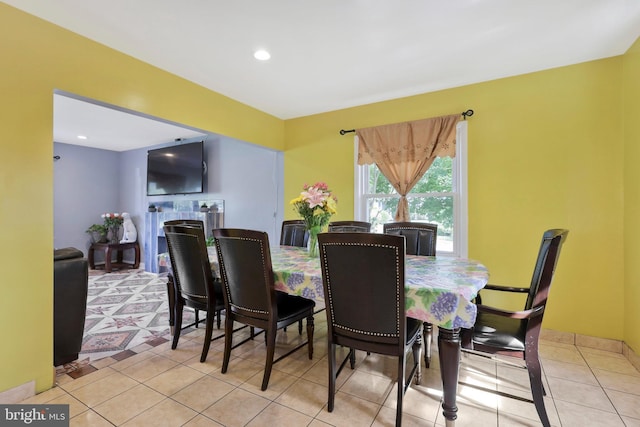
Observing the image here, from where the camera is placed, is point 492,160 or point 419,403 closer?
point 419,403

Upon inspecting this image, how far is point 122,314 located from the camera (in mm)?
3357

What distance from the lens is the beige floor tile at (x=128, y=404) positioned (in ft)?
5.49

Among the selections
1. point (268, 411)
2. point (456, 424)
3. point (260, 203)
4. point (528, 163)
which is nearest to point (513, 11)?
point (528, 163)

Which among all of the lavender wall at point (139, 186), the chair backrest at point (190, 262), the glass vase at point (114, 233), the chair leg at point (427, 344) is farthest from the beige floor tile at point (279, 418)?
the glass vase at point (114, 233)

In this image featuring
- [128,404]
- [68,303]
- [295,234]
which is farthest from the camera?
[295,234]

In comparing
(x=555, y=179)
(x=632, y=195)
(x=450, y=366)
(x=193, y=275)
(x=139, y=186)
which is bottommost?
(x=450, y=366)

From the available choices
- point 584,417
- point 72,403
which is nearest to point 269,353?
point 72,403

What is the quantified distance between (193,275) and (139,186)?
480 cm

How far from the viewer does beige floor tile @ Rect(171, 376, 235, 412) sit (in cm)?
179

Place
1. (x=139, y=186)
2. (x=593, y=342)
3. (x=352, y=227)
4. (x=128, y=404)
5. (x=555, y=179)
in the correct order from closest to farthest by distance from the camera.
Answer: (x=128, y=404), (x=593, y=342), (x=555, y=179), (x=352, y=227), (x=139, y=186)

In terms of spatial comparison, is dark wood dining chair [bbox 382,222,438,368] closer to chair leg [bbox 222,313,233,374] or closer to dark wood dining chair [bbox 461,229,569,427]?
dark wood dining chair [bbox 461,229,569,427]

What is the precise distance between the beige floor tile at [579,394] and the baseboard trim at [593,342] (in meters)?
0.67

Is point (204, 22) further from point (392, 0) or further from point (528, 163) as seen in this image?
point (528, 163)

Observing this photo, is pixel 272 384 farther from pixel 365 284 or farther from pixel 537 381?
pixel 537 381
